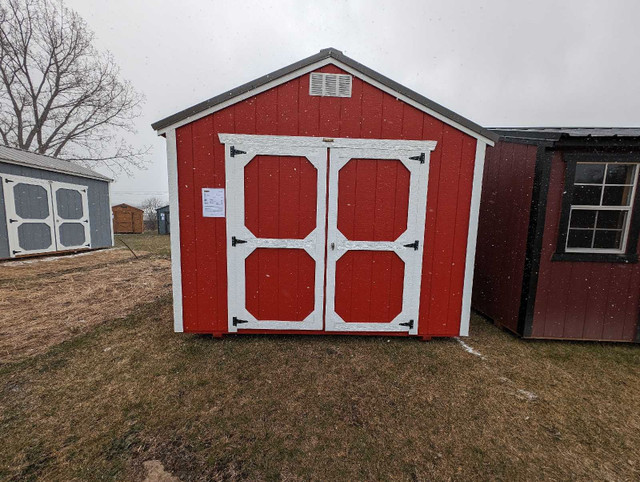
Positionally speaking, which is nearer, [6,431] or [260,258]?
[6,431]

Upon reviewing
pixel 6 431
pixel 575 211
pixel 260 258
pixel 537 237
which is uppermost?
pixel 575 211

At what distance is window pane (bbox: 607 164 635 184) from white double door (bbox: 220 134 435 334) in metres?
2.65

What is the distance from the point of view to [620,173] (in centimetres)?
381

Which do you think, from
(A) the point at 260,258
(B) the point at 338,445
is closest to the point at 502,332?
(B) the point at 338,445

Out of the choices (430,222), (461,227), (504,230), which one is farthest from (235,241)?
(504,230)

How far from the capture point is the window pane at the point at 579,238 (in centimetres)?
402

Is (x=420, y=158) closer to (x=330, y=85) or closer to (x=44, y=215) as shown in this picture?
(x=330, y=85)

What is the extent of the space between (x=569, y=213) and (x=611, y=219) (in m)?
0.79

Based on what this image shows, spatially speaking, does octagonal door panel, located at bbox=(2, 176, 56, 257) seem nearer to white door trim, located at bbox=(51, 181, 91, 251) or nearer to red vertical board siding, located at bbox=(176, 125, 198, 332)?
white door trim, located at bbox=(51, 181, 91, 251)

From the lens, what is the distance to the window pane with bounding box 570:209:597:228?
3.98 meters

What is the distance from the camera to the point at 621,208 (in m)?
3.79

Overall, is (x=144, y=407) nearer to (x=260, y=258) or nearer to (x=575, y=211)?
(x=260, y=258)

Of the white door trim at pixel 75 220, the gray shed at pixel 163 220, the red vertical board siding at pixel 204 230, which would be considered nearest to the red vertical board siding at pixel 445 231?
the red vertical board siding at pixel 204 230

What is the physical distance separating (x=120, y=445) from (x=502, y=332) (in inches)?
198
